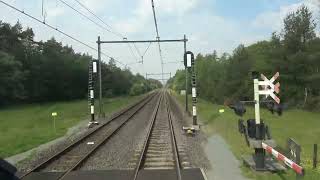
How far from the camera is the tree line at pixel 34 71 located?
77.5m

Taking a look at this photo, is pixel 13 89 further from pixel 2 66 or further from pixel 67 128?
pixel 67 128

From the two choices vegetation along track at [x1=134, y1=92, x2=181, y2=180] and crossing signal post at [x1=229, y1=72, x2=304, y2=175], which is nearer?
crossing signal post at [x1=229, y1=72, x2=304, y2=175]

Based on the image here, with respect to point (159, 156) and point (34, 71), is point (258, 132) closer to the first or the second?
point (159, 156)

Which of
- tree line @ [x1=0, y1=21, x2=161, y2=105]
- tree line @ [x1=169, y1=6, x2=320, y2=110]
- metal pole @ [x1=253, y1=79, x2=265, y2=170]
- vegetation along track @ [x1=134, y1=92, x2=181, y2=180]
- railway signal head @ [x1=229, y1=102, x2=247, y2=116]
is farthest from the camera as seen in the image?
tree line @ [x1=0, y1=21, x2=161, y2=105]

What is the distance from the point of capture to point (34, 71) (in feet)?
298

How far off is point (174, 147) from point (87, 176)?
644cm

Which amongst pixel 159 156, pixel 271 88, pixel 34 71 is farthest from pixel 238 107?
pixel 34 71

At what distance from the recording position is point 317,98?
196 ft

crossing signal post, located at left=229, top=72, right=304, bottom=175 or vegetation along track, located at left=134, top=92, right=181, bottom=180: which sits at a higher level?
crossing signal post, located at left=229, top=72, right=304, bottom=175

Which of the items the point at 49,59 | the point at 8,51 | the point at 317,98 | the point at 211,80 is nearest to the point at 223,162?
the point at 317,98

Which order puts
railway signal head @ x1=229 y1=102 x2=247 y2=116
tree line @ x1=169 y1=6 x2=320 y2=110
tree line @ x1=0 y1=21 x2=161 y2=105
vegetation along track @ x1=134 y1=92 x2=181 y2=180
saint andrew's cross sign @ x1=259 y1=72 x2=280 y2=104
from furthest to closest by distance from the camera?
tree line @ x1=0 y1=21 x2=161 y2=105 → tree line @ x1=169 y1=6 x2=320 y2=110 → vegetation along track @ x1=134 y1=92 x2=181 y2=180 → railway signal head @ x1=229 y1=102 x2=247 y2=116 → saint andrew's cross sign @ x1=259 y1=72 x2=280 y2=104

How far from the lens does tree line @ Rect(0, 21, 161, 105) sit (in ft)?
254

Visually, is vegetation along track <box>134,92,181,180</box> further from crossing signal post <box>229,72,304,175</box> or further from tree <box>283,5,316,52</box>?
tree <box>283,5,316,52</box>

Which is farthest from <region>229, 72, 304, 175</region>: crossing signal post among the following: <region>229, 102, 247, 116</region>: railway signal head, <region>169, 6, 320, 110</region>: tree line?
<region>169, 6, 320, 110</region>: tree line
